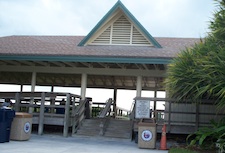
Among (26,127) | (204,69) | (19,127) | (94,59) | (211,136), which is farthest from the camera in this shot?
(94,59)

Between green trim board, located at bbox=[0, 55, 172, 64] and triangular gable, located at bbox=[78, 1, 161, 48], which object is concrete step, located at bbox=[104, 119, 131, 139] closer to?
green trim board, located at bbox=[0, 55, 172, 64]

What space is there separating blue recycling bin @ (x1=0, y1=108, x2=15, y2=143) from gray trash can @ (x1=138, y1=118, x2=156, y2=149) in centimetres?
424

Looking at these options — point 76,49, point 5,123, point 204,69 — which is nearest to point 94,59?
point 76,49

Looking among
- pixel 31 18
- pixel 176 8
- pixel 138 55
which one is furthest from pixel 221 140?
pixel 31 18

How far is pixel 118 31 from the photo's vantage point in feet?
56.9

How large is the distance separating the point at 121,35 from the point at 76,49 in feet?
8.15

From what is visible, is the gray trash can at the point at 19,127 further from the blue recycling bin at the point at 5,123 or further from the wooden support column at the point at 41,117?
the wooden support column at the point at 41,117

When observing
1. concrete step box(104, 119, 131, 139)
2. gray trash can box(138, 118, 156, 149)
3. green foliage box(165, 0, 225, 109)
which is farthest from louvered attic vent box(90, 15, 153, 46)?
gray trash can box(138, 118, 156, 149)

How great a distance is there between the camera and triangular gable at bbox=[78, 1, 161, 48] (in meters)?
16.8

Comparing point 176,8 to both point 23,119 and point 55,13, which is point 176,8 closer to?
point 55,13

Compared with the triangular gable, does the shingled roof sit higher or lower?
lower

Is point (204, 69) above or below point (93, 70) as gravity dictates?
below

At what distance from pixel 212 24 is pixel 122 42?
21.6 feet

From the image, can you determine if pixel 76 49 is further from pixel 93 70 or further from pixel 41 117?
pixel 41 117
